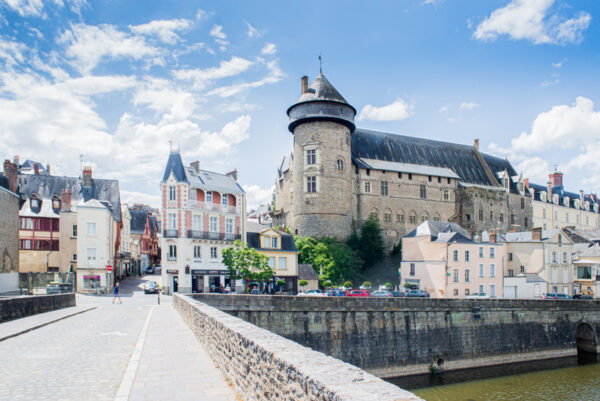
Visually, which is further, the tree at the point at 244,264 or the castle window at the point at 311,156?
the castle window at the point at 311,156

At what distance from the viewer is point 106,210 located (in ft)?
129

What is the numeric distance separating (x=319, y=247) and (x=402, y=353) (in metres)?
21.9

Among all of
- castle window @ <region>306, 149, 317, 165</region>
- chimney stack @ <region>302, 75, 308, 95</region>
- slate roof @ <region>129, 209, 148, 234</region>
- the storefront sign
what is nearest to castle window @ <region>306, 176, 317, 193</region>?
castle window @ <region>306, 149, 317, 165</region>

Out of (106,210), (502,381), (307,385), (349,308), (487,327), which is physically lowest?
(502,381)

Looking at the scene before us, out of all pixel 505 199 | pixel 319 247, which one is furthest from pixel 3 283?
pixel 505 199

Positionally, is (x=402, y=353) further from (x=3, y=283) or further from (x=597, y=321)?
(x=3, y=283)

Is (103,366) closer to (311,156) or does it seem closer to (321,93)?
(311,156)

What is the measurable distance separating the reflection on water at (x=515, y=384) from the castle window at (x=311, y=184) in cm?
2779

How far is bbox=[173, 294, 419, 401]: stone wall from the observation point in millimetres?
3467

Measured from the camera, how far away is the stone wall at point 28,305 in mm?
15805

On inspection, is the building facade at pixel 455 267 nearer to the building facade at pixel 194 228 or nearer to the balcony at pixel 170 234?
the building facade at pixel 194 228

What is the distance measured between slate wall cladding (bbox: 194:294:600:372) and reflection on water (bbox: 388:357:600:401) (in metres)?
1.09

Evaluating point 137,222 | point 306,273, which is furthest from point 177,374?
point 137,222

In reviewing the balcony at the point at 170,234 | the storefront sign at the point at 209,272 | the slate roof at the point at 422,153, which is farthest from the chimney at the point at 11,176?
the slate roof at the point at 422,153
